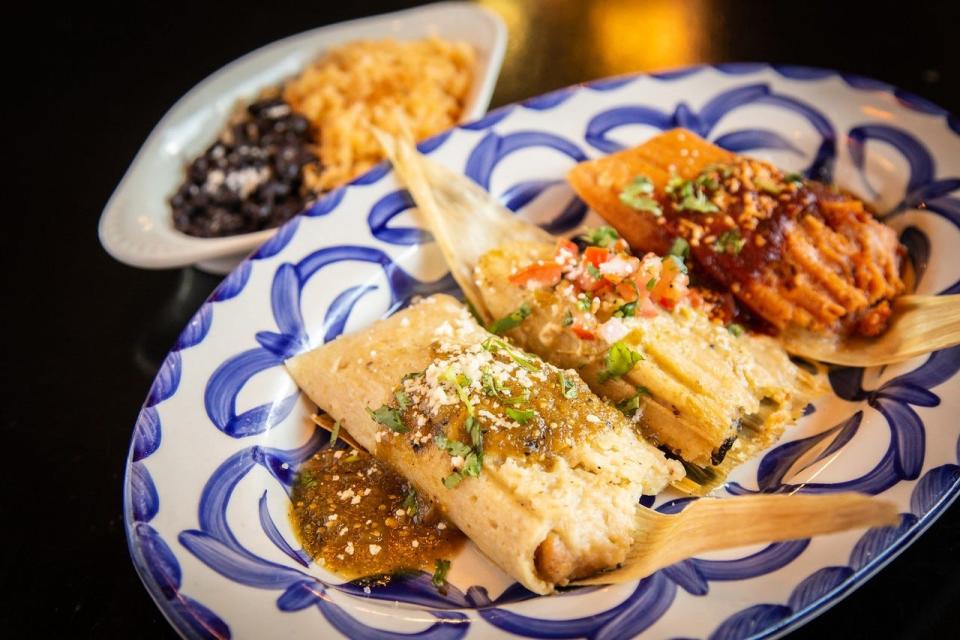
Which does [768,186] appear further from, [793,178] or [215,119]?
[215,119]

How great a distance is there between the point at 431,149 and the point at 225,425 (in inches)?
57.3

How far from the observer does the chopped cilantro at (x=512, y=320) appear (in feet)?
8.81

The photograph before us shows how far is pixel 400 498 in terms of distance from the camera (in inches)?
92.0

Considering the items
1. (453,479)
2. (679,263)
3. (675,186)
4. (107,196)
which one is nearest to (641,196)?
(675,186)

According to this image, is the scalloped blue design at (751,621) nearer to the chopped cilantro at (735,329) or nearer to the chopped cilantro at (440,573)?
the chopped cilantro at (440,573)

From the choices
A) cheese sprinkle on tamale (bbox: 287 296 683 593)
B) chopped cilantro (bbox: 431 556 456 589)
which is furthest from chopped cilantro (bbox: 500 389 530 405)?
chopped cilantro (bbox: 431 556 456 589)

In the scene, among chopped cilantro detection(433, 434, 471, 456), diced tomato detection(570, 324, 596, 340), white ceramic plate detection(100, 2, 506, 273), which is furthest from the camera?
white ceramic plate detection(100, 2, 506, 273)

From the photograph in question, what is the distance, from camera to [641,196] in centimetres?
297

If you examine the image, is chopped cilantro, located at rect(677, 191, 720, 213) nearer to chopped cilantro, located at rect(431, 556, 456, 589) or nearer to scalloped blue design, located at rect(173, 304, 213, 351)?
chopped cilantro, located at rect(431, 556, 456, 589)

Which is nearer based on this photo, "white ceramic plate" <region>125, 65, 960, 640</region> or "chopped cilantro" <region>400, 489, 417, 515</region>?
"white ceramic plate" <region>125, 65, 960, 640</region>

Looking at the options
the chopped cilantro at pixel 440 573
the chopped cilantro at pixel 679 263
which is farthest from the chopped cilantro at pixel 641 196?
the chopped cilantro at pixel 440 573

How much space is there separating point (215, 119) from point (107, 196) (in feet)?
2.31

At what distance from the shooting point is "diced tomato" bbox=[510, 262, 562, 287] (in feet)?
8.80

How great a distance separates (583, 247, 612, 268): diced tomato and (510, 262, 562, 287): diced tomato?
0.10 metres
